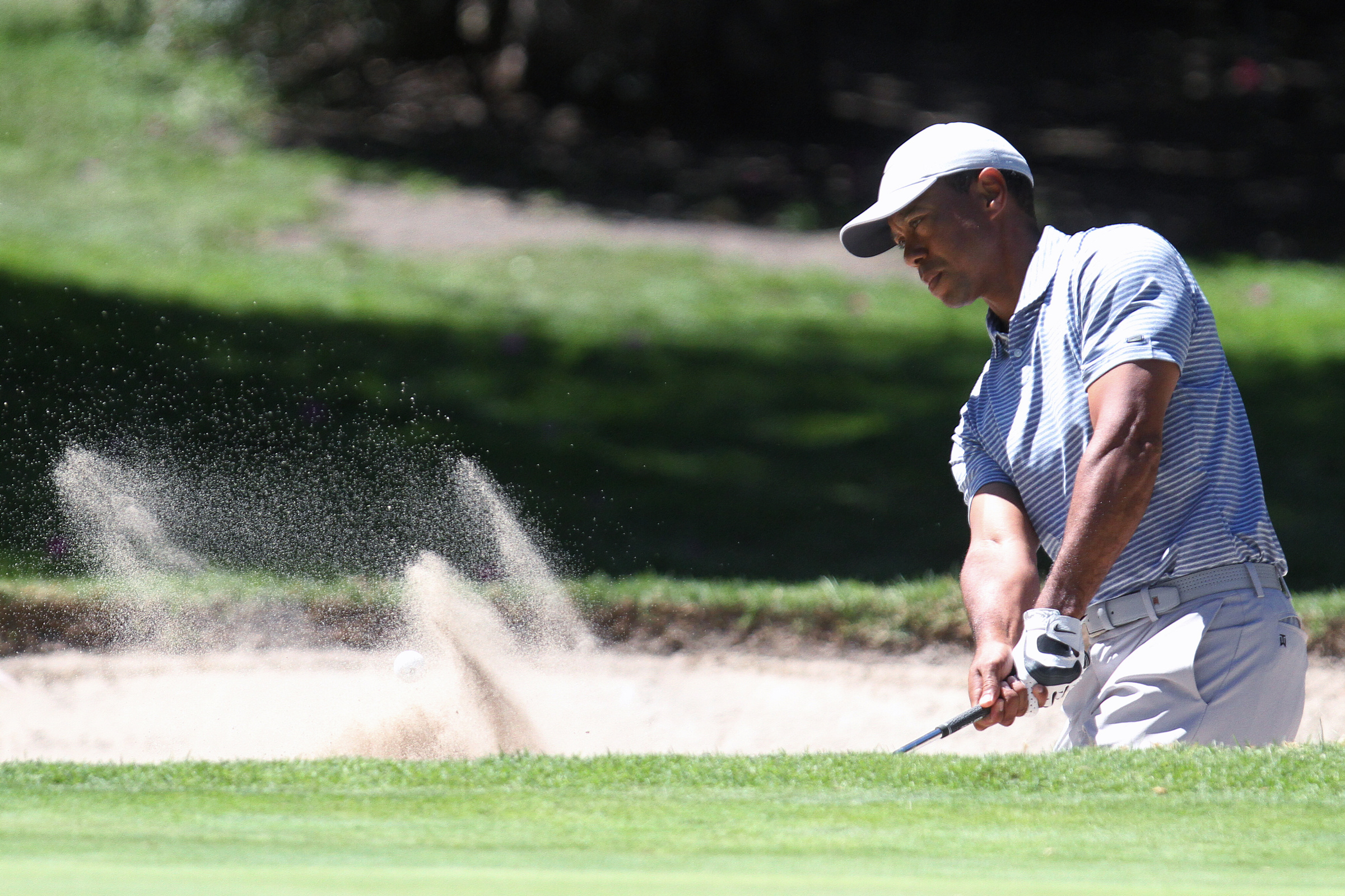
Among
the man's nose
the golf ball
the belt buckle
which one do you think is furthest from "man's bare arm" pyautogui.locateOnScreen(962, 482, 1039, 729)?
the golf ball

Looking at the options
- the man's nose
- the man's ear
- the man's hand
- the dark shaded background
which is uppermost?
the dark shaded background

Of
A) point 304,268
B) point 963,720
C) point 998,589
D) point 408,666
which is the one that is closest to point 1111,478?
point 998,589

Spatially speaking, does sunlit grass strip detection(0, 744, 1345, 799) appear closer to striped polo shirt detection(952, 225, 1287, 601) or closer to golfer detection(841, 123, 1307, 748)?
golfer detection(841, 123, 1307, 748)

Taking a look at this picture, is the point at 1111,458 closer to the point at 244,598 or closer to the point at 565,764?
the point at 565,764

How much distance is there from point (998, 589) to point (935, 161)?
977 millimetres

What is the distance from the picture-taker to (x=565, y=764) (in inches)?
130

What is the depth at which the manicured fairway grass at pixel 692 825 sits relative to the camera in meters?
2.16

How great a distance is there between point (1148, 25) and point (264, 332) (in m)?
14.2

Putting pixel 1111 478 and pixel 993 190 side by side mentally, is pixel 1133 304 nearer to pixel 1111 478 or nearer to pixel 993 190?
pixel 1111 478

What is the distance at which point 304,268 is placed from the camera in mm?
11289

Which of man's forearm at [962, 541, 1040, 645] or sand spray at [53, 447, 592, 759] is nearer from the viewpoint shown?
man's forearm at [962, 541, 1040, 645]

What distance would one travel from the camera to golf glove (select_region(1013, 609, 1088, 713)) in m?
3.05

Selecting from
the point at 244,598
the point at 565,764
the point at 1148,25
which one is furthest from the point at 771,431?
the point at 1148,25

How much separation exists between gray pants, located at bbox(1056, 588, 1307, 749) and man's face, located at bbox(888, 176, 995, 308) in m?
0.85
